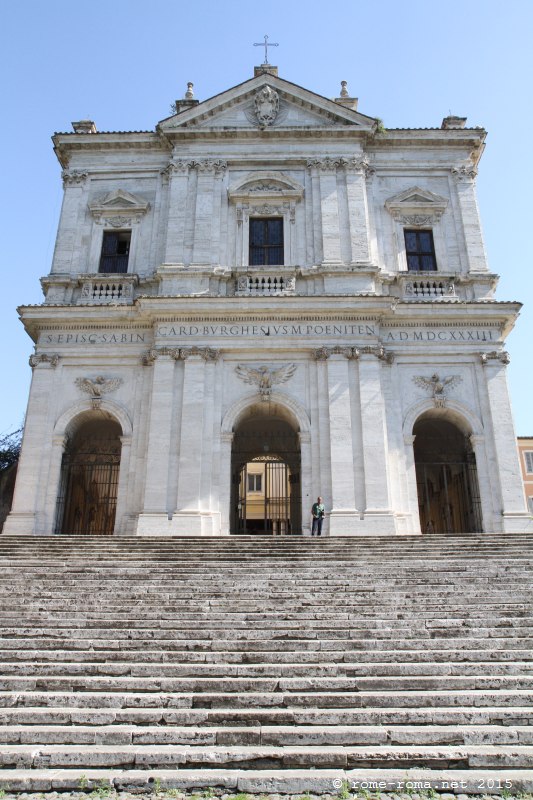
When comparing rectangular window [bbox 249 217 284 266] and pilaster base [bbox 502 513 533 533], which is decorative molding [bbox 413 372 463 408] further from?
rectangular window [bbox 249 217 284 266]

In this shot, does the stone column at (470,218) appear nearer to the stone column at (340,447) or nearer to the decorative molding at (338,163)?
the decorative molding at (338,163)

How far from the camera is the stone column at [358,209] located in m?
20.2

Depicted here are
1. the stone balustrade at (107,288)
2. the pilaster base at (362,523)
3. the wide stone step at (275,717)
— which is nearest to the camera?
the wide stone step at (275,717)

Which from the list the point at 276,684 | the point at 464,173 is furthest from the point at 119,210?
the point at 276,684

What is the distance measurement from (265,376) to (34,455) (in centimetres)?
700

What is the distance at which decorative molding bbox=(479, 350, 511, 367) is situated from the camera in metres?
19.1

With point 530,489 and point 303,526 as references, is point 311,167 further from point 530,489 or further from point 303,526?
point 530,489

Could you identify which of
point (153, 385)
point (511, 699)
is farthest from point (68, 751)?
point (153, 385)

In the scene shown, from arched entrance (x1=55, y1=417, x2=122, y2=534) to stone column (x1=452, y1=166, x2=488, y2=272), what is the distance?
501 inches

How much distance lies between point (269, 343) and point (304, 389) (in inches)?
67.8

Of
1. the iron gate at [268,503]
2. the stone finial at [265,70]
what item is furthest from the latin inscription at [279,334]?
the stone finial at [265,70]

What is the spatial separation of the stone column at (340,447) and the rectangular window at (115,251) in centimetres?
792

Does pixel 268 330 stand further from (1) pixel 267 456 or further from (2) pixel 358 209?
(2) pixel 358 209

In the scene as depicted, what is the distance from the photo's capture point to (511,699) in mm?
6906
